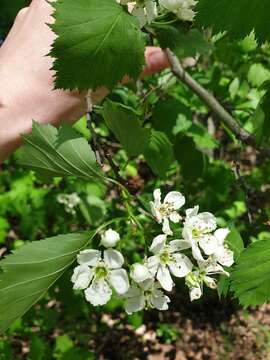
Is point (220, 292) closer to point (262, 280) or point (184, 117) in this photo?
point (262, 280)

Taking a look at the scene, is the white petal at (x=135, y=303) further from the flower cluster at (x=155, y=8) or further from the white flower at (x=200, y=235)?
the flower cluster at (x=155, y=8)

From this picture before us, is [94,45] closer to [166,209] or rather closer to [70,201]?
[166,209]

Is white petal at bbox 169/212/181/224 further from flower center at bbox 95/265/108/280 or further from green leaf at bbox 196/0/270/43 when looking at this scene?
green leaf at bbox 196/0/270/43

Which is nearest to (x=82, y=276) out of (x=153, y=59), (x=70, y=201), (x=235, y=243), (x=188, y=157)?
(x=235, y=243)

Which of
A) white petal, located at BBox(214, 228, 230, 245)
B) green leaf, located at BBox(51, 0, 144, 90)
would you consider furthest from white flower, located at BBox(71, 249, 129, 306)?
green leaf, located at BBox(51, 0, 144, 90)

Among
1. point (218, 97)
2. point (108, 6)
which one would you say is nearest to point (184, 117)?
point (218, 97)

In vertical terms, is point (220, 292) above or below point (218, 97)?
above

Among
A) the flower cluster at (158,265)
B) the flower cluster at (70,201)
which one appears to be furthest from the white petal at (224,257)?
the flower cluster at (70,201)
